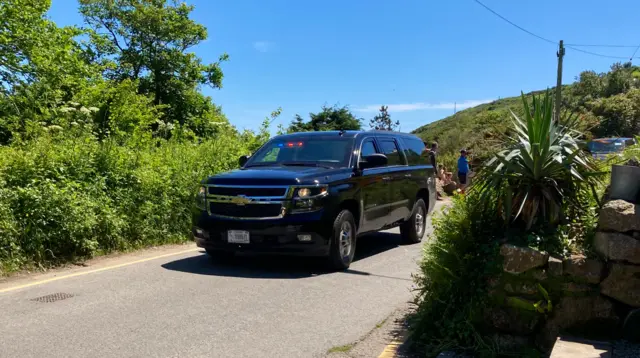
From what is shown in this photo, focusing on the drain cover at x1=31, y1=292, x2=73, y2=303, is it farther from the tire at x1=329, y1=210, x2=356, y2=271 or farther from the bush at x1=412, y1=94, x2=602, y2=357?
the bush at x1=412, y1=94, x2=602, y2=357

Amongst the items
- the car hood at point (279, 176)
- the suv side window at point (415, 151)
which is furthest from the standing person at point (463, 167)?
the car hood at point (279, 176)

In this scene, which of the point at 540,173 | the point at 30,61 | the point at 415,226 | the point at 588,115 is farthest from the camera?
the point at 30,61

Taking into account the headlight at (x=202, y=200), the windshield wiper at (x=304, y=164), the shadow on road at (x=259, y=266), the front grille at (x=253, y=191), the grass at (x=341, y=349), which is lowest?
the grass at (x=341, y=349)

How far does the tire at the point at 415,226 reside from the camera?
33.4 ft

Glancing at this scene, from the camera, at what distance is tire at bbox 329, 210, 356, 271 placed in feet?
24.3

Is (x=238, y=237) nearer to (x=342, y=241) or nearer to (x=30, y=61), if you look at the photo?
(x=342, y=241)

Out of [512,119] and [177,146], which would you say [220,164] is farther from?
[512,119]

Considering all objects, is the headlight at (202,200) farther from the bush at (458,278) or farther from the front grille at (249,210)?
the bush at (458,278)

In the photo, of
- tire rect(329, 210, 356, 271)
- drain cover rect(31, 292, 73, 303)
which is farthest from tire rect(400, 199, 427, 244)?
drain cover rect(31, 292, 73, 303)

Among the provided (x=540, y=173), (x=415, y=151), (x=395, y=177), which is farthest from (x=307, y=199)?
(x=415, y=151)

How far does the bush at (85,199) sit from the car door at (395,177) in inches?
158

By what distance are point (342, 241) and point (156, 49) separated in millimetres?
33835

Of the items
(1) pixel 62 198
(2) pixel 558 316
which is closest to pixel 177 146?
(1) pixel 62 198

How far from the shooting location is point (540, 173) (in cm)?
443
